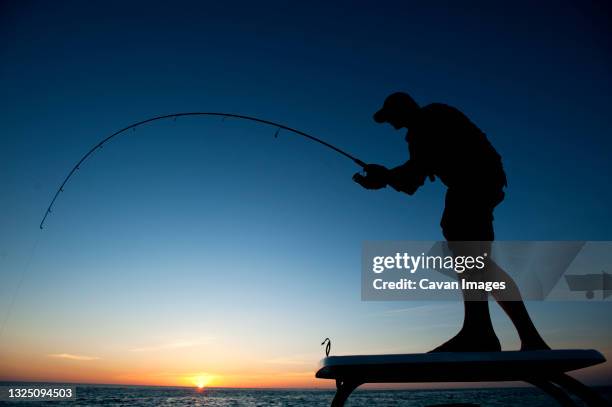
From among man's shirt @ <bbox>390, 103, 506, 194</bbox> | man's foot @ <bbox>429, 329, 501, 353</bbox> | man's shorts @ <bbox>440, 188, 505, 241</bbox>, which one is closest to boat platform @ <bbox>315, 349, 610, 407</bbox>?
man's foot @ <bbox>429, 329, 501, 353</bbox>

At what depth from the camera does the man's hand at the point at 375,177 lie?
321cm

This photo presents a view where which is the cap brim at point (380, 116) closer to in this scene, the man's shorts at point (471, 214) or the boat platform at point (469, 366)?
the man's shorts at point (471, 214)

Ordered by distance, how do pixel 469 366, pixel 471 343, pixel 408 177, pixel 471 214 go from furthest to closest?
1. pixel 408 177
2. pixel 471 214
3. pixel 471 343
4. pixel 469 366

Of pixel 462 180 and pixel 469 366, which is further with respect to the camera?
pixel 462 180

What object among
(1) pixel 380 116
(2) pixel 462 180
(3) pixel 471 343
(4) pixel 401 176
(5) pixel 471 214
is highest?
(1) pixel 380 116

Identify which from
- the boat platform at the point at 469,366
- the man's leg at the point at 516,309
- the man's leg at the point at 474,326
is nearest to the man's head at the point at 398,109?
the man's leg at the point at 474,326

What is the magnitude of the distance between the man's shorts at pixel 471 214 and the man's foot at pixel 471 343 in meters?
0.62

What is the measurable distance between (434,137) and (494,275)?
1026 mm

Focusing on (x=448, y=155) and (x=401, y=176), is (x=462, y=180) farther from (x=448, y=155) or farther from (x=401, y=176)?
(x=401, y=176)

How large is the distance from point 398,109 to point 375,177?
0.53 meters

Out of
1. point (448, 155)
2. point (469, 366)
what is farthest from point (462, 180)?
point (469, 366)

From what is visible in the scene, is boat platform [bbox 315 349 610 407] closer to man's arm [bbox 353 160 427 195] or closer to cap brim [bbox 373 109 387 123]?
man's arm [bbox 353 160 427 195]

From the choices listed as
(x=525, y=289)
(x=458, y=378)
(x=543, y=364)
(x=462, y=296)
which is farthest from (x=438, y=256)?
(x=543, y=364)

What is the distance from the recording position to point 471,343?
2.51m
